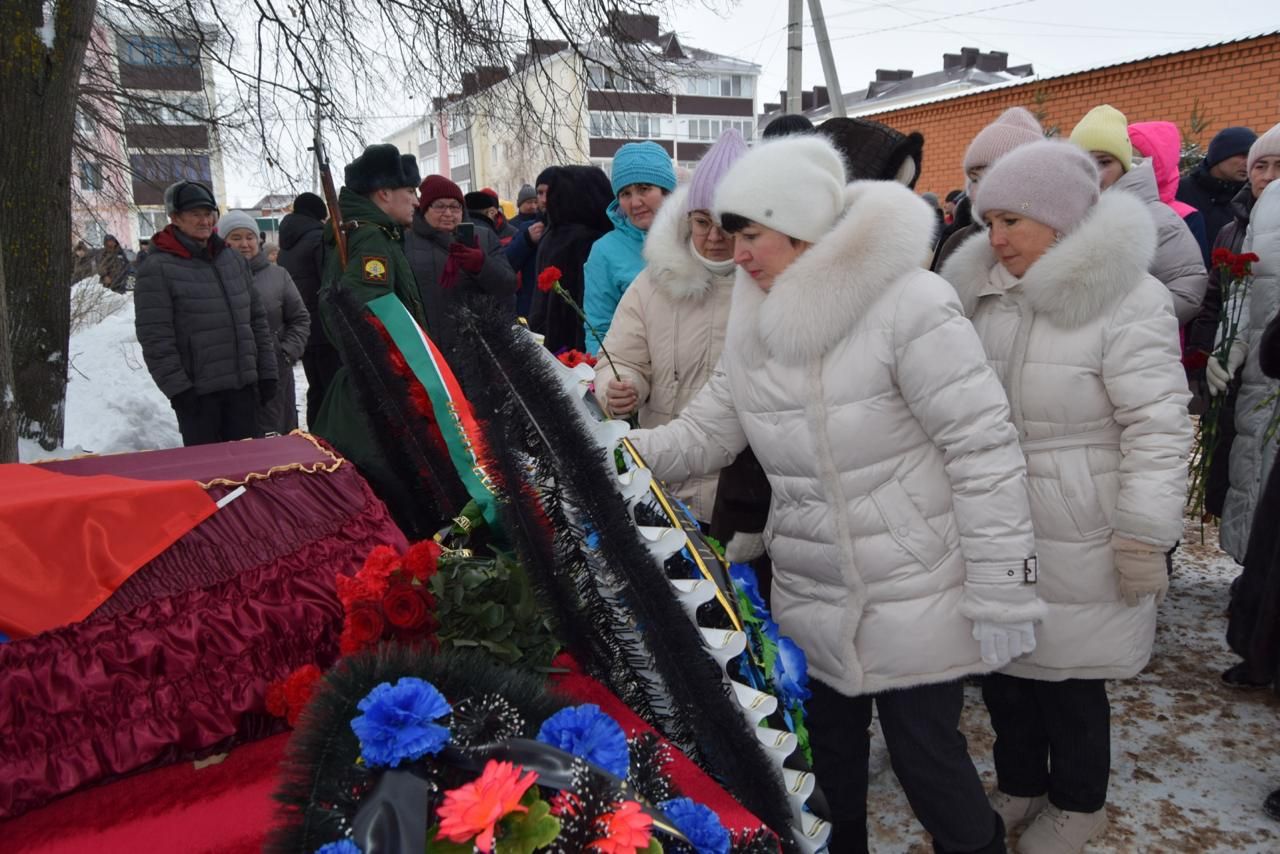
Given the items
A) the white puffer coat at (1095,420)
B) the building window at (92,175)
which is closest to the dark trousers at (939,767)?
the white puffer coat at (1095,420)

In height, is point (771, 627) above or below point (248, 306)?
below

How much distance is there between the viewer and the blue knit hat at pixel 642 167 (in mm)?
3441

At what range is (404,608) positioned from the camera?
164 centimetres

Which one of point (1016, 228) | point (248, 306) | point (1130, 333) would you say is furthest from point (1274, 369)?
point (248, 306)

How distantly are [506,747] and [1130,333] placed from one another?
1783mm

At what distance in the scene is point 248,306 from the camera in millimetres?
5133

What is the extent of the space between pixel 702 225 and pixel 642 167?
36.4 inches

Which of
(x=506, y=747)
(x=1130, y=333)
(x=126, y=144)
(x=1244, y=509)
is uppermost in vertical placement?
(x=126, y=144)

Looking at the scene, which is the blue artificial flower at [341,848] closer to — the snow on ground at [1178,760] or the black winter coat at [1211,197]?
the snow on ground at [1178,760]

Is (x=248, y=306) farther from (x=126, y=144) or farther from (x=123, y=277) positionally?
(x=123, y=277)

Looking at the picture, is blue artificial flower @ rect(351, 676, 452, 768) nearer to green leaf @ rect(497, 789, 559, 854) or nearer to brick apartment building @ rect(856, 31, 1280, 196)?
green leaf @ rect(497, 789, 559, 854)

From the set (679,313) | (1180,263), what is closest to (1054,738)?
(679,313)

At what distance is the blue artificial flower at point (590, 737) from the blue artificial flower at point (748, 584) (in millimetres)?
591

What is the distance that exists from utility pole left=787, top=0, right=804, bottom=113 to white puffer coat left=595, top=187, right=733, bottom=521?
961cm
